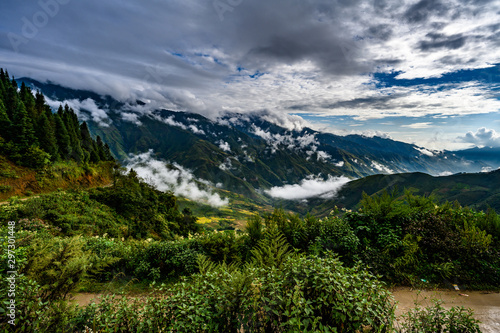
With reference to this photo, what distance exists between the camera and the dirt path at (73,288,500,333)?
4.43 metres

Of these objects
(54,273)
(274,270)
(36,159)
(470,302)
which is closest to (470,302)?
(470,302)

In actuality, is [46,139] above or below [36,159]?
above

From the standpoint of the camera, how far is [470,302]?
5.16m

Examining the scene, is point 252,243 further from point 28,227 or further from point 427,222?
point 28,227

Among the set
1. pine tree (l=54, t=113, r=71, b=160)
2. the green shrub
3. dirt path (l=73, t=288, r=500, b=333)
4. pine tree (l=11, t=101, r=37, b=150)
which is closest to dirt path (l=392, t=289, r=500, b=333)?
dirt path (l=73, t=288, r=500, b=333)

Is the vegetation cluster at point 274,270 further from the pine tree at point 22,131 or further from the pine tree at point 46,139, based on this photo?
the pine tree at point 46,139

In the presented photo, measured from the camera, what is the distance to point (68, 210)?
19.0 meters

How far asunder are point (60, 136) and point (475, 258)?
159 feet

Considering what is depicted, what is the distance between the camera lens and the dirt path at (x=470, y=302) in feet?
14.5

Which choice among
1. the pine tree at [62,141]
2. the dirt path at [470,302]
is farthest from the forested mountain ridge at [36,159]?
the dirt path at [470,302]

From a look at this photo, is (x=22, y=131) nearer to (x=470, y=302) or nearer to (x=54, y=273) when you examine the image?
(x=54, y=273)

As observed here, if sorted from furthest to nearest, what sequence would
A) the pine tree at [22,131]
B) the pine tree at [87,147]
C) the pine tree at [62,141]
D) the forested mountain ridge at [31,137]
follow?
the pine tree at [87,147]
the pine tree at [62,141]
the pine tree at [22,131]
the forested mountain ridge at [31,137]

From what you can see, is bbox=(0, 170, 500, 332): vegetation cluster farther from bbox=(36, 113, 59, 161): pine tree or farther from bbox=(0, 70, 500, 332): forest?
bbox=(36, 113, 59, 161): pine tree

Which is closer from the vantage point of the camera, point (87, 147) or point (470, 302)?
point (470, 302)
